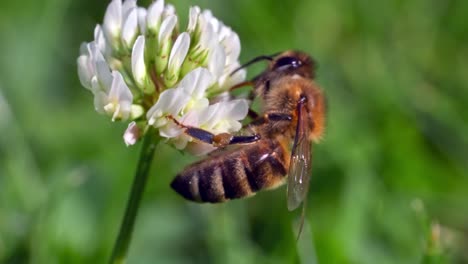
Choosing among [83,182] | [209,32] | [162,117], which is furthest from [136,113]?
[83,182]

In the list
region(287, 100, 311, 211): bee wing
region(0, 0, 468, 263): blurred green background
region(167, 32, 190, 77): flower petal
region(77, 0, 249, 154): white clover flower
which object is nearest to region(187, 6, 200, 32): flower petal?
A: region(77, 0, 249, 154): white clover flower

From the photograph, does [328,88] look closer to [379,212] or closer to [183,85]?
[379,212]

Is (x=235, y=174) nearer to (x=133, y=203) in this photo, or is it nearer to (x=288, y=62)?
(x=133, y=203)

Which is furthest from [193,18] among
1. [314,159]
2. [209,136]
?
[314,159]

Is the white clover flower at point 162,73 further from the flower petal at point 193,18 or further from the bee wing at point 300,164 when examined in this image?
the bee wing at point 300,164

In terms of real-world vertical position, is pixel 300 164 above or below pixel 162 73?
below

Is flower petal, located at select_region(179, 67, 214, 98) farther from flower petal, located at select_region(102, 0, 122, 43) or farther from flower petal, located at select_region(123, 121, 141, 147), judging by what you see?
flower petal, located at select_region(102, 0, 122, 43)
